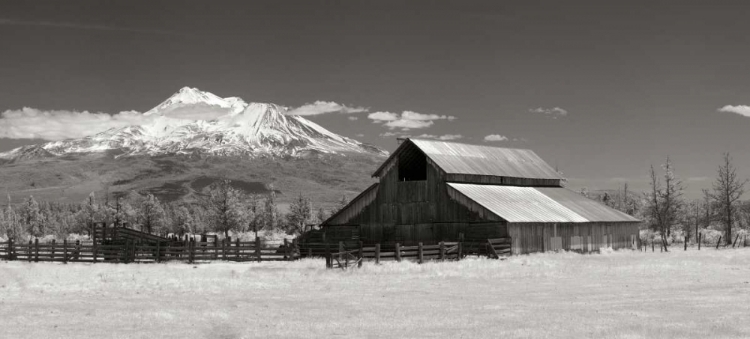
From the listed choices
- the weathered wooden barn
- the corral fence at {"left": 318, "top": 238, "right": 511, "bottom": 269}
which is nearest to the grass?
the corral fence at {"left": 318, "top": 238, "right": 511, "bottom": 269}

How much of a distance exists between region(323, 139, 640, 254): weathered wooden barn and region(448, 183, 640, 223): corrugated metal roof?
0.35ft

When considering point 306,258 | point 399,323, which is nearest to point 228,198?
point 306,258

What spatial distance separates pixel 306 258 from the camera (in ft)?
176

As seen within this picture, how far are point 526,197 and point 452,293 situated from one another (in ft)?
111

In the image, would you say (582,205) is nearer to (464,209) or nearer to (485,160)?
(485,160)

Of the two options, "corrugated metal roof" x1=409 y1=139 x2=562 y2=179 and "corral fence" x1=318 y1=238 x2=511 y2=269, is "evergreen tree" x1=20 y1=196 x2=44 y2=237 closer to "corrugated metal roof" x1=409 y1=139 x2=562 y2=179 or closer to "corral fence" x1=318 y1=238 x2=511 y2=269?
"corrugated metal roof" x1=409 y1=139 x2=562 y2=179

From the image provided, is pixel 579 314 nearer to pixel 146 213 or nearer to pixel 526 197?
pixel 526 197

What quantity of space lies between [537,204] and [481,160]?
6.41 meters

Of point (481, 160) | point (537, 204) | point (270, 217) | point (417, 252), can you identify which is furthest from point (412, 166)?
point (270, 217)

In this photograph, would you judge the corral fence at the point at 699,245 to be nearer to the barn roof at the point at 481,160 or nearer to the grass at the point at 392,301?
the barn roof at the point at 481,160

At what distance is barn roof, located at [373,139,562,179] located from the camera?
6031 centimetres

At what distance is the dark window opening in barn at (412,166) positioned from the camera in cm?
6156

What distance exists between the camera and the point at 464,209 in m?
56.9

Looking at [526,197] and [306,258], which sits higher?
[526,197]
